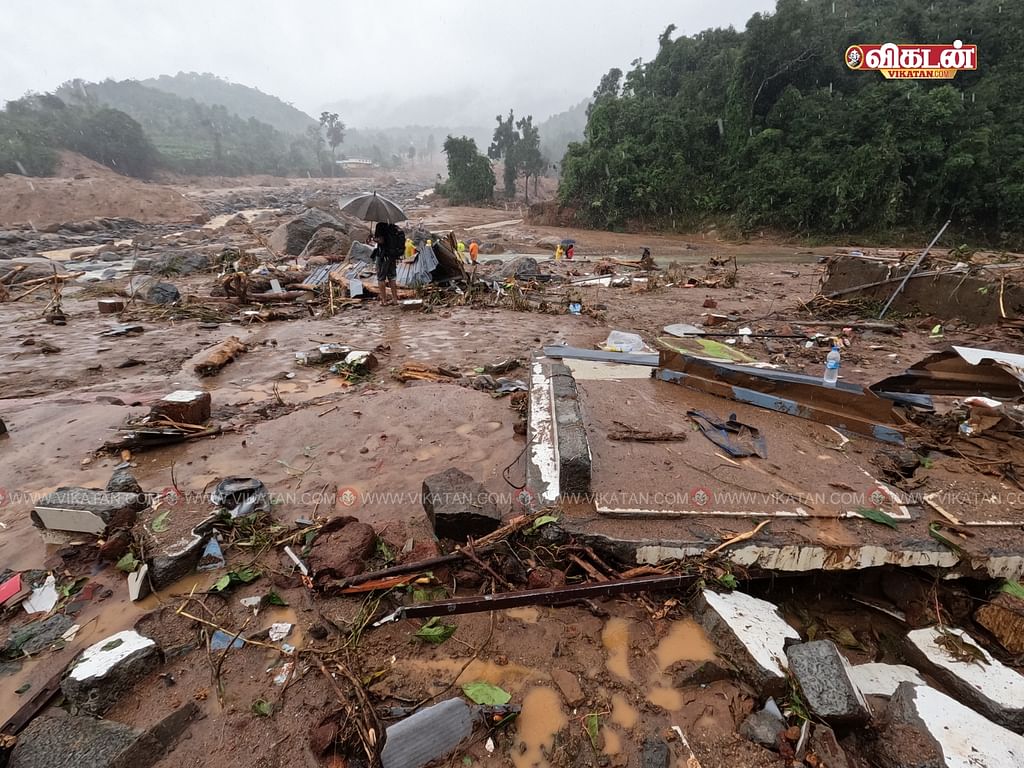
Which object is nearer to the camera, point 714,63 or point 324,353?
point 324,353

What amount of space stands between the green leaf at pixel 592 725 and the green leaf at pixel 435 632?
28.1 inches

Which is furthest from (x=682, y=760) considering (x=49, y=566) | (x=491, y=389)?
(x=491, y=389)

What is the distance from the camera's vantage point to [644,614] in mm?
2268

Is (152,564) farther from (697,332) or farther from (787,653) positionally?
(697,332)

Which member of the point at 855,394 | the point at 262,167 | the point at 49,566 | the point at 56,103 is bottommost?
the point at 49,566

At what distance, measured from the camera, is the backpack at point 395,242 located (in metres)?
8.52

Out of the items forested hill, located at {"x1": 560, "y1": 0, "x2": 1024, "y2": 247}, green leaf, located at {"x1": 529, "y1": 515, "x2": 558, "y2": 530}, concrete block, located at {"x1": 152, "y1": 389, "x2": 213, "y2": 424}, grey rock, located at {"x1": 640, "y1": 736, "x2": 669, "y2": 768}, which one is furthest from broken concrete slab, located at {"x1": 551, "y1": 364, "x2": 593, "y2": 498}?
forested hill, located at {"x1": 560, "y1": 0, "x2": 1024, "y2": 247}

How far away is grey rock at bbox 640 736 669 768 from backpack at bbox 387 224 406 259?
8.42 metres

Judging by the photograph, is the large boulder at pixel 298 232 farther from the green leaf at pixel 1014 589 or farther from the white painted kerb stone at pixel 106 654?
the green leaf at pixel 1014 589

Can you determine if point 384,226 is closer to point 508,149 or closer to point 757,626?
point 757,626

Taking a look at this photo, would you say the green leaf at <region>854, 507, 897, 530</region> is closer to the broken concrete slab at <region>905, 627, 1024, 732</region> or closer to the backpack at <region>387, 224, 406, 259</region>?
the broken concrete slab at <region>905, 627, 1024, 732</region>

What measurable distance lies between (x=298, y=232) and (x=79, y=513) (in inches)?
562

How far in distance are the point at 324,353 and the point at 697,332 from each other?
5493mm

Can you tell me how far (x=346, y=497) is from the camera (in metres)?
3.28
